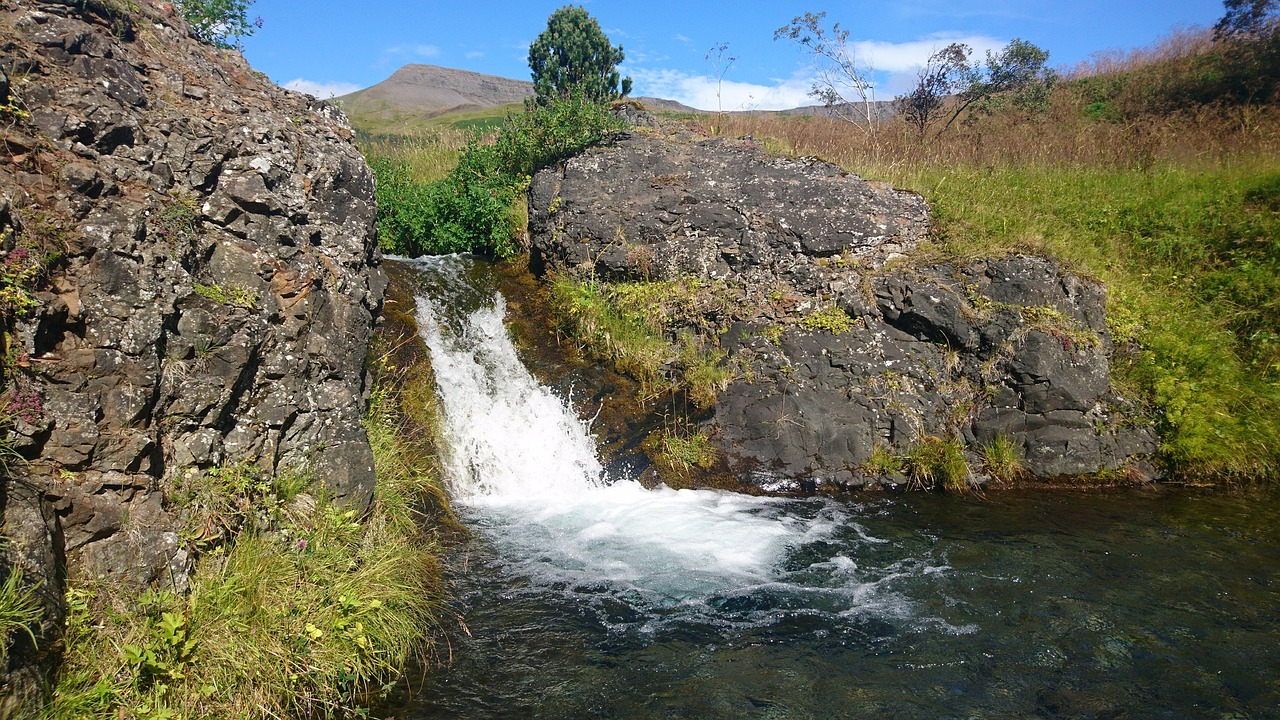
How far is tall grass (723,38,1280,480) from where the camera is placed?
880 cm

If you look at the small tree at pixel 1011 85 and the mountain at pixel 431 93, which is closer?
the small tree at pixel 1011 85

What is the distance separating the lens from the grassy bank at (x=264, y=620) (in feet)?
11.9

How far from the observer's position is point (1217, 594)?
5.94 meters

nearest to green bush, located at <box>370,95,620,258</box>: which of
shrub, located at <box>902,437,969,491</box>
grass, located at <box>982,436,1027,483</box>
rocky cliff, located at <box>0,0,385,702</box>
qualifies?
rocky cliff, located at <box>0,0,385,702</box>

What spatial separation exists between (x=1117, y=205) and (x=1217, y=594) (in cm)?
803

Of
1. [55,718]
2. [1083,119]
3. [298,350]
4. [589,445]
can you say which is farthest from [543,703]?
[1083,119]

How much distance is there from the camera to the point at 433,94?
68000 mm

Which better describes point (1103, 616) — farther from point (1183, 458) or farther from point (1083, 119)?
point (1083, 119)

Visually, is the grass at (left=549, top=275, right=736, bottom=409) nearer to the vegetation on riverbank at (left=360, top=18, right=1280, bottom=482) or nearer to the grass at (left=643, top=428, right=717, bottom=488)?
the vegetation on riverbank at (left=360, top=18, right=1280, bottom=482)

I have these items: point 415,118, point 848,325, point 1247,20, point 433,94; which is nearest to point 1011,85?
point 1247,20

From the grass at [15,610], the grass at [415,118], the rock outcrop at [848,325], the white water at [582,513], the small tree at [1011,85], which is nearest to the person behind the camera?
the grass at [15,610]

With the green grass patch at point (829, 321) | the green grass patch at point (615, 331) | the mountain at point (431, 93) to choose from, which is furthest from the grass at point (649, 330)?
the mountain at point (431, 93)

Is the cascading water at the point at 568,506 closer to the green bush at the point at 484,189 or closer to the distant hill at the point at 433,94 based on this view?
the green bush at the point at 484,189

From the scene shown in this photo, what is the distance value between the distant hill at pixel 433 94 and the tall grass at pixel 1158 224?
148ft
